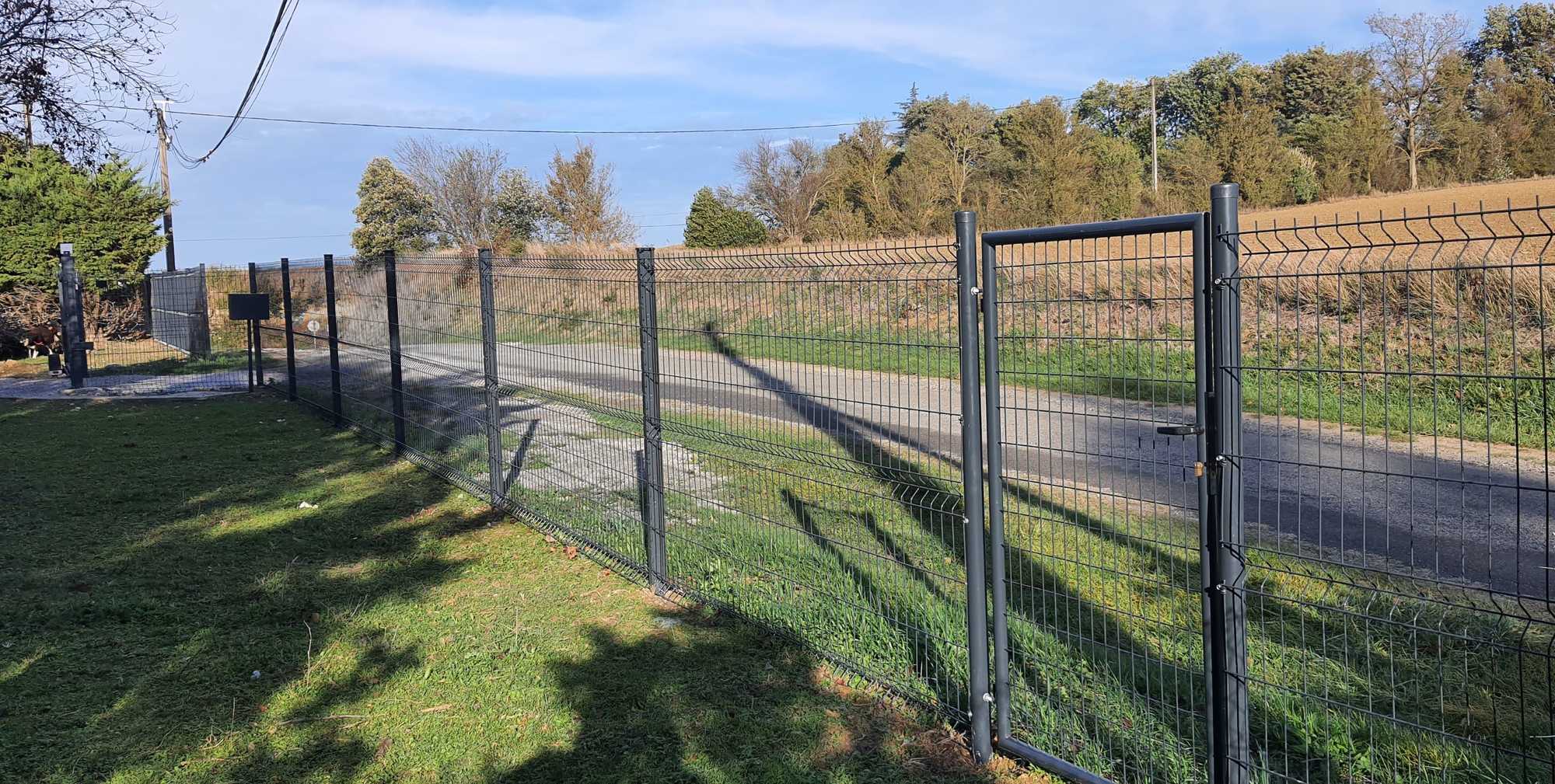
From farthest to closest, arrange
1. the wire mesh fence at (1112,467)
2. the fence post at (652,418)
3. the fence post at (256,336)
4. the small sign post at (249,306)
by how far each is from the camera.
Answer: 1. the fence post at (256,336)
2. the small sign post at (249,306)
3. the fence post at (652,418)
4. the wire mesh fence at (1112,467)

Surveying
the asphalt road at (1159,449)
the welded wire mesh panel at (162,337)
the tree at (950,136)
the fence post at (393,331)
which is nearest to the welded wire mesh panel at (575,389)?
the asphalt road at (1159,449)

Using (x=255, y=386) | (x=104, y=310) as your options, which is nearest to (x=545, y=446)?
(x=255, y=386)

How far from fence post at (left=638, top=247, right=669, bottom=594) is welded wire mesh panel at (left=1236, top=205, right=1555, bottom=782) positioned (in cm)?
285

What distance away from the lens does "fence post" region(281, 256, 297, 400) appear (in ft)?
39.4

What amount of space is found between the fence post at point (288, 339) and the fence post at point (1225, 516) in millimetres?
10940

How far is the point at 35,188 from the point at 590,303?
1915 centimetres

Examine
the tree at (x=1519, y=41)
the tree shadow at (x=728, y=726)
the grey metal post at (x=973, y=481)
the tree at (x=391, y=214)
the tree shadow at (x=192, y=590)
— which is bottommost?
the tree shadow at (x=728, y=726)

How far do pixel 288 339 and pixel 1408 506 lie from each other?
11.8 meters

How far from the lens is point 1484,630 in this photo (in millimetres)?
4738

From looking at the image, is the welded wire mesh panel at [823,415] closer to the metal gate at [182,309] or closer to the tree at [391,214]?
the metal gate at [182,309]

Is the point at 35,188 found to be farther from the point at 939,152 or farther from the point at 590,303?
the point at 939,152

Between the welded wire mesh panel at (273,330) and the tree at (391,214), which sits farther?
the tree at (391,214)

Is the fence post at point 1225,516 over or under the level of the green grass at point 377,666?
A: over

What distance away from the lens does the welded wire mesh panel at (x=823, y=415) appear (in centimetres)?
417
